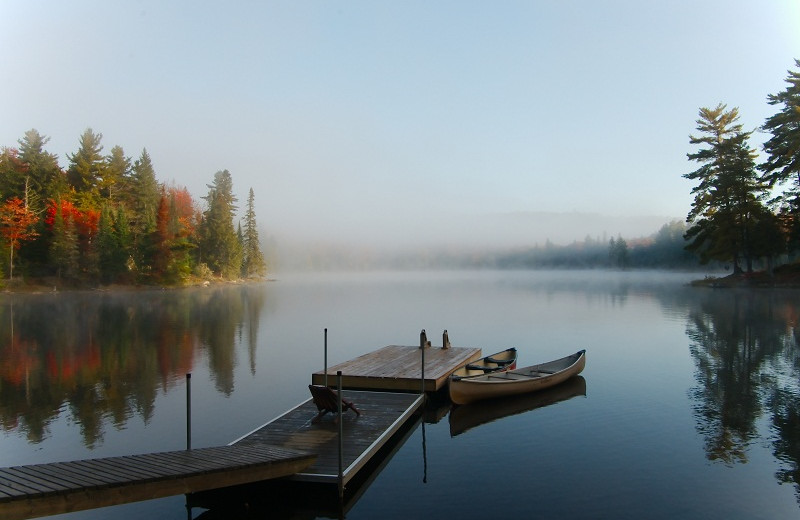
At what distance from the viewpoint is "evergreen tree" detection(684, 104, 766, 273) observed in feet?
197

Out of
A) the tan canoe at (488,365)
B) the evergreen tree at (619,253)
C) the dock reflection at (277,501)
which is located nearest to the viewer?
the dock reflection at (277,501)

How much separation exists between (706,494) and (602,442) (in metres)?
2.90

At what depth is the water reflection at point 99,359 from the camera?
1421cm

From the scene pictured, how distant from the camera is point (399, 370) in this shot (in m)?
16.6

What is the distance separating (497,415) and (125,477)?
9663 mm

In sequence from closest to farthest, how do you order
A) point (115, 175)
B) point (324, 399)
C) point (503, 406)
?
point (324, 399) → point (503, 406) → point (115, 175)

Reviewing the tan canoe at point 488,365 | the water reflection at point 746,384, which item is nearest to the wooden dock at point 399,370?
the tan canoe at point 488,365

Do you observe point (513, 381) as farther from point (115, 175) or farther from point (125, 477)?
point (115, 175)

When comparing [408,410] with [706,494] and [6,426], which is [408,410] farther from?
[6,426]

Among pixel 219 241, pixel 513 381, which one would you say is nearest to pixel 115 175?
pixel 219 241

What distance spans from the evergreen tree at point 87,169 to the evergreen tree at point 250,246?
3473cm

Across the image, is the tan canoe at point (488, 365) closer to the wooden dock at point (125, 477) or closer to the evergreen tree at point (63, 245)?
the wooden dock at point (125, 477)

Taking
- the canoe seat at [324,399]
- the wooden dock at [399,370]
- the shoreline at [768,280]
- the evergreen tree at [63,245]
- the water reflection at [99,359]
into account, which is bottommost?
the water reflection at [99,359]

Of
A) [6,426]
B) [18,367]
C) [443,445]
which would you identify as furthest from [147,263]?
[443,445]
